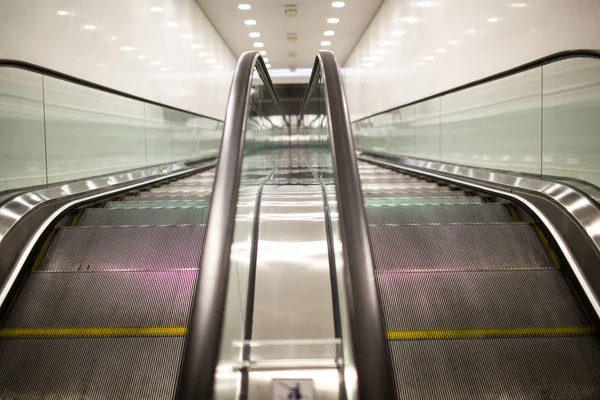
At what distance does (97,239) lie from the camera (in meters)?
3.35

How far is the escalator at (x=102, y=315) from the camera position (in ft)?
7.39

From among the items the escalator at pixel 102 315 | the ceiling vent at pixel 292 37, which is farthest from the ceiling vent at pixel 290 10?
the escalator at pixel 102 315

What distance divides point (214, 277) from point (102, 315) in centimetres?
108

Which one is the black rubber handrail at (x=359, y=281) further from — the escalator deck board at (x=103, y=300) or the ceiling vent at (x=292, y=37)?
the ceiling vent at (x=292, y=37)

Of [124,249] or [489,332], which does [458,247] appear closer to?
[489,332]

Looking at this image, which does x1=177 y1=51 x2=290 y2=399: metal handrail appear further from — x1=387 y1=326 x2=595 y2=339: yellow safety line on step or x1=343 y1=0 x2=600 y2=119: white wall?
x1=343 y1=0 x2=600 y2=119: white wall

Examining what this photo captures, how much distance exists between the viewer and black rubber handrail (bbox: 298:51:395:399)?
5.48 feet

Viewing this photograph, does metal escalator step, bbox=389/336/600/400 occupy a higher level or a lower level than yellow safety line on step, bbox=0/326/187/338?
lower

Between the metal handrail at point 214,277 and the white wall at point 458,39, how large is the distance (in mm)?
3759

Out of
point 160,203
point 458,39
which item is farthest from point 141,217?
point 458,39

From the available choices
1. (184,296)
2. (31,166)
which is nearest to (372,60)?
(31,166)

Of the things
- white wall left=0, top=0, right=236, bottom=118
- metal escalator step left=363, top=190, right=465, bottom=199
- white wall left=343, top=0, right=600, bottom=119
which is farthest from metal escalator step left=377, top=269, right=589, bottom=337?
white wall left=0, top=0, right=236, bottom=118

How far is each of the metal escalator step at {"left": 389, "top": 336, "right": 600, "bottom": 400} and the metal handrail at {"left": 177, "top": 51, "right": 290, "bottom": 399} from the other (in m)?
0.95

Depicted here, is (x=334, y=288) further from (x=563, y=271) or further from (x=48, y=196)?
(x=48, y=196)
